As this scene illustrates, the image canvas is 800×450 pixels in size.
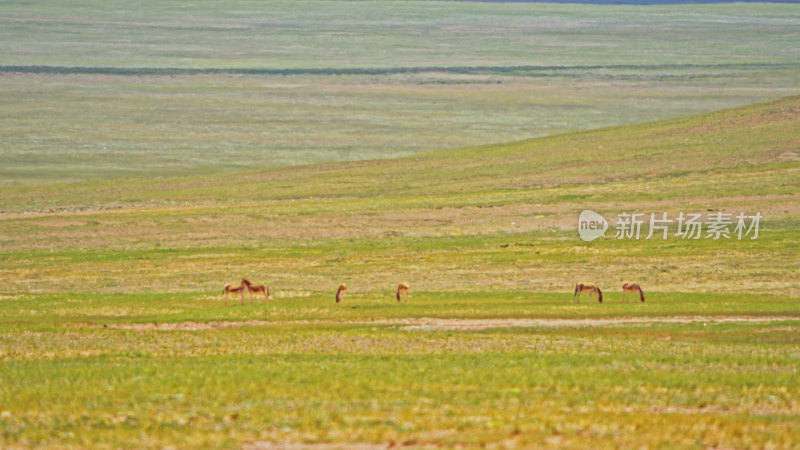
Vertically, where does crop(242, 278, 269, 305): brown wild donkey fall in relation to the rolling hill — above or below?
below

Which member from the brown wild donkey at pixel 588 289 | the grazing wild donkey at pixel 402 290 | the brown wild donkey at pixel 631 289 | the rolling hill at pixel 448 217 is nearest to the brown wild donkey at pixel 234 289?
the grazing wild donkey at pixel 402 290

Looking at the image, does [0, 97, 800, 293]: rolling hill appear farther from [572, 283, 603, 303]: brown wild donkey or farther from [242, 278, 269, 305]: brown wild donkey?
[242, 278, 269, 305]: brown wild donkey

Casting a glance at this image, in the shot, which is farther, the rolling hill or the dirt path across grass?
the rolling hill

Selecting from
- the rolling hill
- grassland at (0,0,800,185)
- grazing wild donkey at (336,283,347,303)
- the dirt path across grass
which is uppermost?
grassland at (0,0,800,185)

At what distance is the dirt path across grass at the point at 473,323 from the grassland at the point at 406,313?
0.17 m

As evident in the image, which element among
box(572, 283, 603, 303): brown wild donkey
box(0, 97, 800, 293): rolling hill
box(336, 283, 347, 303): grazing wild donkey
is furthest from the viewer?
box(0, 97, 800, 293): rolling hill

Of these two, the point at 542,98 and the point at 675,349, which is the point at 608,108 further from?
the point at 675,349

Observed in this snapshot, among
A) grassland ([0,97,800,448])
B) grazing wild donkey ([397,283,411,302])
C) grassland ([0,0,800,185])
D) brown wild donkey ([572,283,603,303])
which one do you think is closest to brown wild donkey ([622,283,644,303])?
grassland ([0,97,800,448])

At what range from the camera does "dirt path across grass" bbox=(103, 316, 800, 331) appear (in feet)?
98.9

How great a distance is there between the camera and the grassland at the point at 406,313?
55.0ft

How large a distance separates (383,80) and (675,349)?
119187mm

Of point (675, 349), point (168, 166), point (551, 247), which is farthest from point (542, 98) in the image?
point (675, 349)

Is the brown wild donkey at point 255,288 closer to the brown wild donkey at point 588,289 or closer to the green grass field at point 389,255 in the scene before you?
the green grass field at point 389,255

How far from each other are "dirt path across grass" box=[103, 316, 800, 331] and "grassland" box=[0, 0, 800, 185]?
58.7 m
